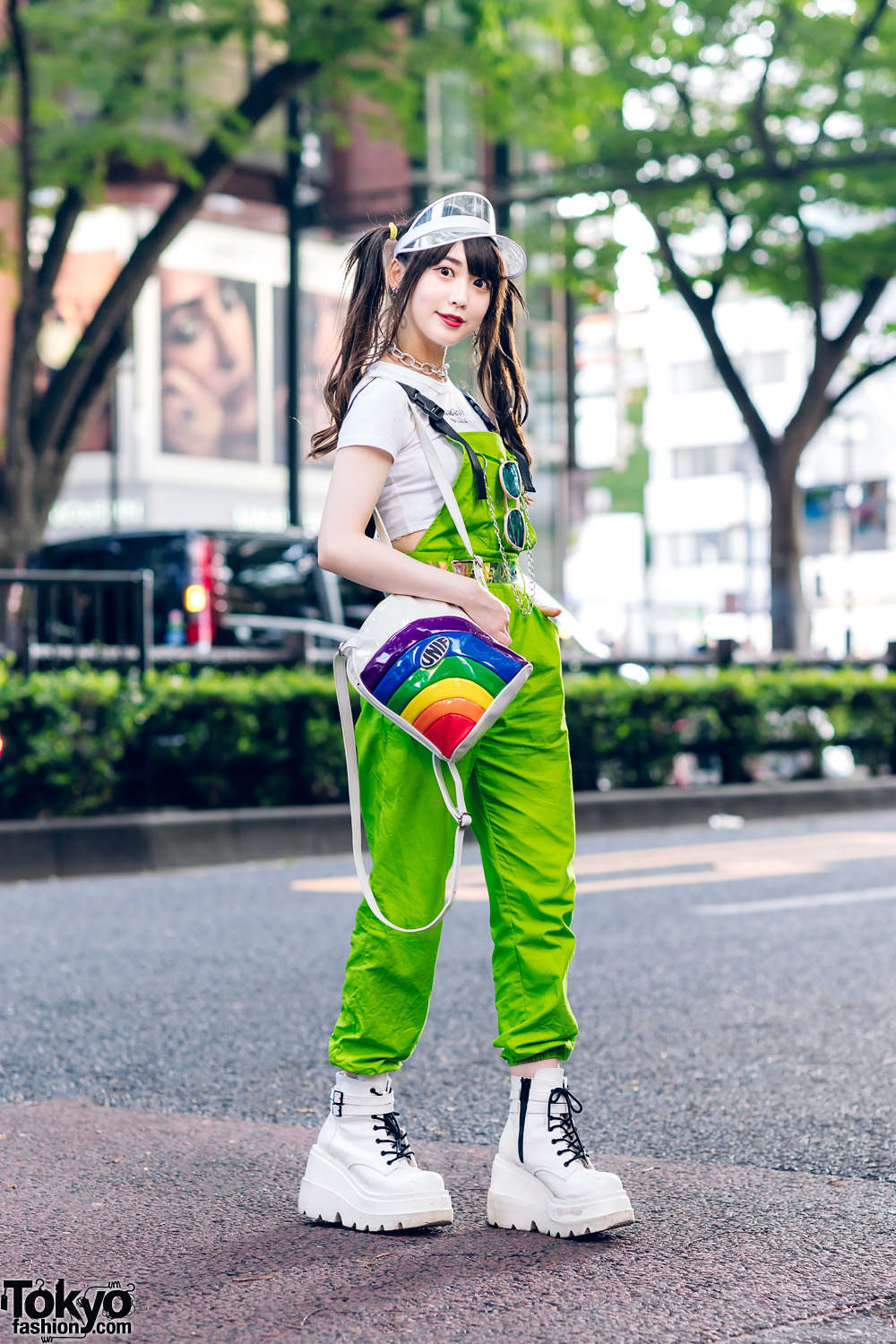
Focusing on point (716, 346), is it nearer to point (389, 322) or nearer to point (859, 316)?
point (859, 316)

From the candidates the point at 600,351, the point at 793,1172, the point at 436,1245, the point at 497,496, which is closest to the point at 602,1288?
the point at 436,1245

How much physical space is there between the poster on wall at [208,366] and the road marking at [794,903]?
23.0m

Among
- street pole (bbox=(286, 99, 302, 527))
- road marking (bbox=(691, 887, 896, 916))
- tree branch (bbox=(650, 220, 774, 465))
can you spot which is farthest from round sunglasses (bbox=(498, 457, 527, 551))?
tree branch (bbox=(650, 220, 774, 465))

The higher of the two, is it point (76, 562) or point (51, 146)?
point (51, 146)

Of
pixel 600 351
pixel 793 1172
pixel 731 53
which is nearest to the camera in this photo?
pixel 793 1172

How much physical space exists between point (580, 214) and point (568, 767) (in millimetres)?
17863

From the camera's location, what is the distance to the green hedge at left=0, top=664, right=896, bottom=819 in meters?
8.93

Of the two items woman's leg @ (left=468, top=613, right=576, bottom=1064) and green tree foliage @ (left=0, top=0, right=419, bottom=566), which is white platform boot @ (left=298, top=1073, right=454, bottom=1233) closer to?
woman's leg @ (left=468, top=613, right=576, bottom=1064)

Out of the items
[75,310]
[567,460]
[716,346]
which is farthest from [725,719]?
[567,460]

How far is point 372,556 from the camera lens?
284 cm

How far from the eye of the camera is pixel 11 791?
8.82 metres

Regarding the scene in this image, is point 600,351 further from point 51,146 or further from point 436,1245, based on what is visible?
point 436,1245

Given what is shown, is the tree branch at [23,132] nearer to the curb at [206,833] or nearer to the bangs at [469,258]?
the curb at [206,833]

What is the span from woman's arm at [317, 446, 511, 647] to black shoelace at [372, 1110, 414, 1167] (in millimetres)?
864
